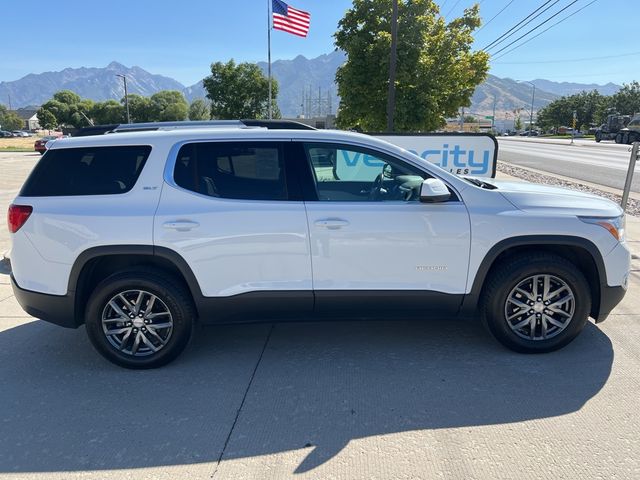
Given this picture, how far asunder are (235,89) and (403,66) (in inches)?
1287

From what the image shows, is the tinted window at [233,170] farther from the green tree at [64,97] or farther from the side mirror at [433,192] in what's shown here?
the green tree at [64,97]

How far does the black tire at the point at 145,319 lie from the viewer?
11.7 feet

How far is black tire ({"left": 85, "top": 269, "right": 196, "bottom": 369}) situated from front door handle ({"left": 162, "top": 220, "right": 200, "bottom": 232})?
15.9 inches

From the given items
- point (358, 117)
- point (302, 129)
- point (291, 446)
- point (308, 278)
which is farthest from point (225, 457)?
point (358, 117)

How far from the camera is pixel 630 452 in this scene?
2650 mm

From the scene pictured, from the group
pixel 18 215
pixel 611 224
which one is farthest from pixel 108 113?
pixel 611 224

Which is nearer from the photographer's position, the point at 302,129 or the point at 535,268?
the point at 535,268

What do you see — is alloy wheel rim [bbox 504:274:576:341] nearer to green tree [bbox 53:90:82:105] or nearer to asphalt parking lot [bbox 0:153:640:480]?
asphalt parking lot [bbox 0:153:640:480]

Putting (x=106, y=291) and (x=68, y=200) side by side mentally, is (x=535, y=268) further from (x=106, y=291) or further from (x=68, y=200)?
(x=68, y=200)

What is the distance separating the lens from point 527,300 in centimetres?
372

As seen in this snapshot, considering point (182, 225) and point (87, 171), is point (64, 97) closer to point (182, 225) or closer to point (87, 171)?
point (87, 171)

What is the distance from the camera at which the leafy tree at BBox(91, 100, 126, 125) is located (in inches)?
3125

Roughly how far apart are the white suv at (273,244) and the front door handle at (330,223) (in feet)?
0.03

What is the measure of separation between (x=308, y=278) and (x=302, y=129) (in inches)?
49.1
